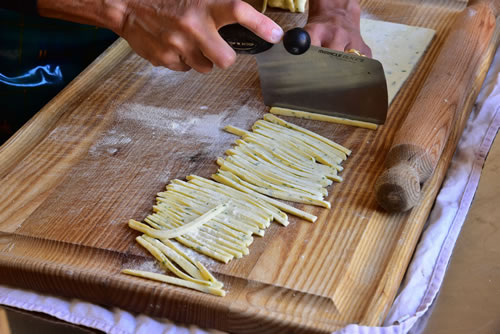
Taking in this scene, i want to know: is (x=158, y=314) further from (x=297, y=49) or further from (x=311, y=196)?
(x=297, y=49)

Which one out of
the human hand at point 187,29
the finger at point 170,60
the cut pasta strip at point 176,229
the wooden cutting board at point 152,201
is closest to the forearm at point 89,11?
the human hand at point 187,29

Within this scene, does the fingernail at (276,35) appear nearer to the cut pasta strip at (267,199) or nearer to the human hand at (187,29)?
the human hand at (187,29)

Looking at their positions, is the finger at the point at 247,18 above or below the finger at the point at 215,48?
above

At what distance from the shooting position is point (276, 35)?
1542 mm

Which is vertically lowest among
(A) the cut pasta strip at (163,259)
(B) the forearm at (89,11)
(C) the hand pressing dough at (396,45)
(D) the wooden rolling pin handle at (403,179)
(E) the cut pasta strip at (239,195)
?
(A) the cut pasta strip at (163,259)

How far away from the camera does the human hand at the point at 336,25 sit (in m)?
1.91

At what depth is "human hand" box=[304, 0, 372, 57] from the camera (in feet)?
6.26

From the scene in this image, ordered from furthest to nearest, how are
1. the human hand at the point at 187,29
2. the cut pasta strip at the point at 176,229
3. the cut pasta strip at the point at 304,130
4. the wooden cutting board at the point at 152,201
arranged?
the cut pasta strip at the point at 304,130, the human hand at the point at 187,29, the cut pasta strip at the point at 176,229, the wooden cutting board at the point at 152,201

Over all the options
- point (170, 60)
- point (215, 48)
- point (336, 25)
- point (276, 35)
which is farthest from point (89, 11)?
point (336, 25)

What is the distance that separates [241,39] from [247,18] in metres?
0.11

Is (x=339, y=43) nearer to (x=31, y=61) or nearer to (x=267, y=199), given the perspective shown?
(x=267, y=199)

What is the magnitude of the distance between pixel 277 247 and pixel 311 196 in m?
0.16

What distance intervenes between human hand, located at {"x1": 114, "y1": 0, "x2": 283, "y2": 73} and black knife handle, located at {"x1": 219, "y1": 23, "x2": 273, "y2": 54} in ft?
0.09

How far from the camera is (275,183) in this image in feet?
4.98
